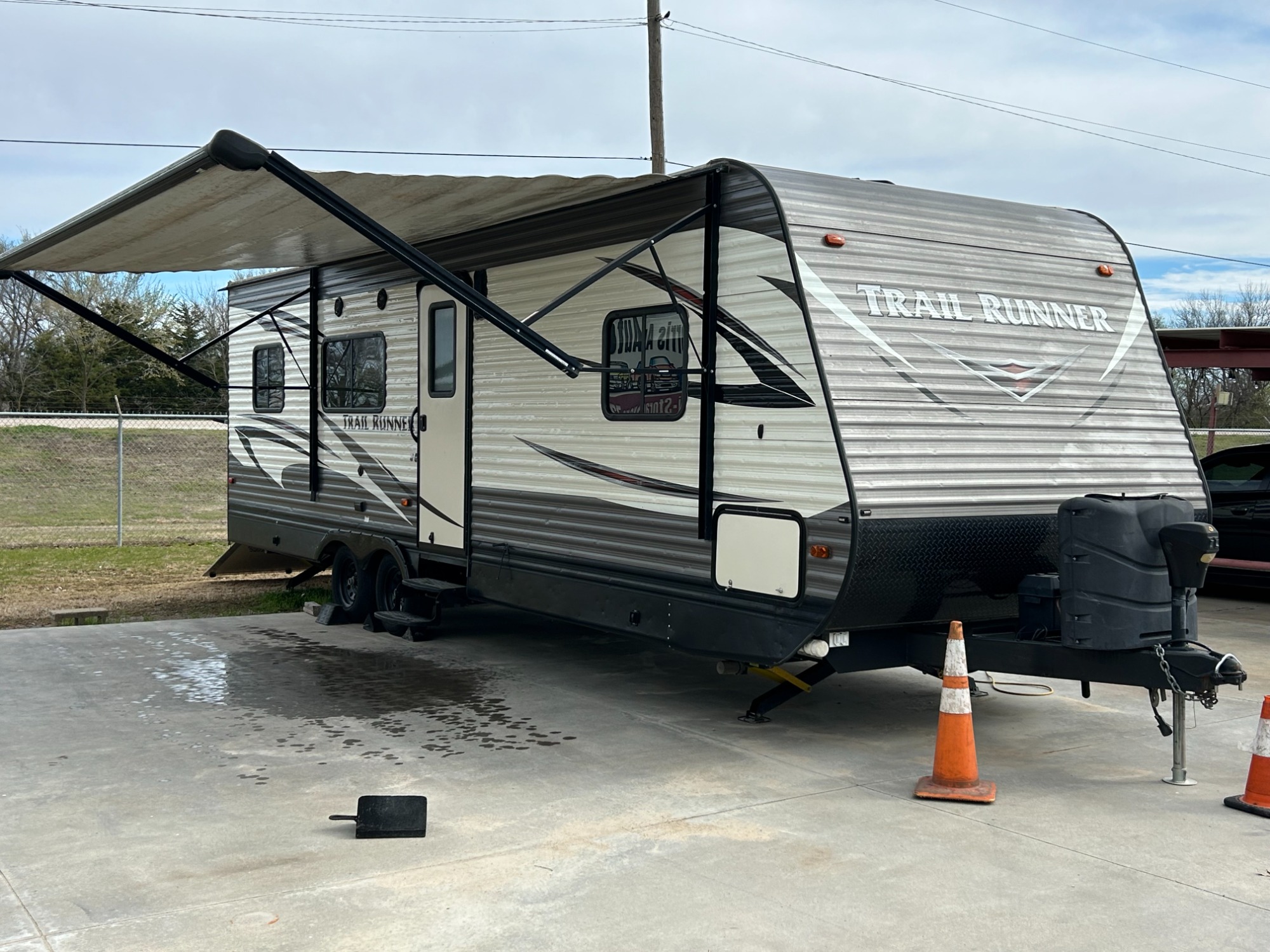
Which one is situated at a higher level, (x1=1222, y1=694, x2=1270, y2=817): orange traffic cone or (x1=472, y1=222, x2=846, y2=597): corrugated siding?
(x1=472, y1=222, x2=846, y2=597): corrugated siding

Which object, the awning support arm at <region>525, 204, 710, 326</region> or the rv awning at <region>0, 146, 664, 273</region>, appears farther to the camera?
the rv awning at <region>0, 146, 664, 273</region>

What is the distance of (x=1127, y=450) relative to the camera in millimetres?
7113

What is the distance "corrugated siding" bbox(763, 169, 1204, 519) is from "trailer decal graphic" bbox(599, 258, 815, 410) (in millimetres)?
257

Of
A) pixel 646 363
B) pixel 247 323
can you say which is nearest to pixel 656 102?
pixel 247 323

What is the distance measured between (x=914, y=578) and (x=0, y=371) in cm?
3622

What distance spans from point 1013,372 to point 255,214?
14.9 ft

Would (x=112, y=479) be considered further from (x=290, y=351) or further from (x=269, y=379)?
(x=290, y=351)

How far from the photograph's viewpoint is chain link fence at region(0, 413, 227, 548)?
57.2 feet

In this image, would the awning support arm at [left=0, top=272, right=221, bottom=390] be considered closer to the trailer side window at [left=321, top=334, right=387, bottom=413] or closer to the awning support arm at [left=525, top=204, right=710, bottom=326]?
the trailer side window at [left=321, top=334, right=387, bottom=413]

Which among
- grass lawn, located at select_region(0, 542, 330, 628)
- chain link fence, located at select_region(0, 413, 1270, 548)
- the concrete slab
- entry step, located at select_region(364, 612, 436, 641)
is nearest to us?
the concrete slab

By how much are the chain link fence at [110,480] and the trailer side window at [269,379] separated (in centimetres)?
447

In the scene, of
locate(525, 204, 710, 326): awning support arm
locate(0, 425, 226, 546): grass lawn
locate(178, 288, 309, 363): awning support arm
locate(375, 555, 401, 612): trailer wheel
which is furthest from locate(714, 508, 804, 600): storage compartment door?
locate(0, 425, 226, 546): grass lawn

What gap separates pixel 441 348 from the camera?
934 centimetres

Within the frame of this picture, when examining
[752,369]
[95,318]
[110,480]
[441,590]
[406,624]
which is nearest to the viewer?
[752,369]
